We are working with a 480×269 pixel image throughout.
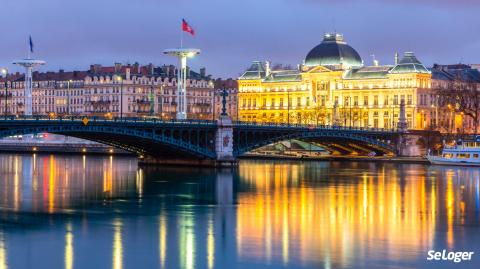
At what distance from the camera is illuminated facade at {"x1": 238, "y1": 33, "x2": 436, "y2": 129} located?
17050 cm

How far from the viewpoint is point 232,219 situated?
57.5 meters

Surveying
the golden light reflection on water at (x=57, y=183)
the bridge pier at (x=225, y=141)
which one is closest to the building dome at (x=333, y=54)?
the golden light reflection on water at (x=57, y=183)

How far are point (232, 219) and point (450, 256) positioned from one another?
15.3 metres

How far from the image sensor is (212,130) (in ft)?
338

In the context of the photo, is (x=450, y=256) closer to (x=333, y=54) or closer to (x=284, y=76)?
(x=333, y=54)

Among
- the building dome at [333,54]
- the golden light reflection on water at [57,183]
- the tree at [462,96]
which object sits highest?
the building dome at [333,54]

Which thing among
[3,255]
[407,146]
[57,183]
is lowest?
[3,255]

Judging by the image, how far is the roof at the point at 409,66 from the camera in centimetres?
16938

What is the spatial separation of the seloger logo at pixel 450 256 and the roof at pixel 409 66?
410 feet

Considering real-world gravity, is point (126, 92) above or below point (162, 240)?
above

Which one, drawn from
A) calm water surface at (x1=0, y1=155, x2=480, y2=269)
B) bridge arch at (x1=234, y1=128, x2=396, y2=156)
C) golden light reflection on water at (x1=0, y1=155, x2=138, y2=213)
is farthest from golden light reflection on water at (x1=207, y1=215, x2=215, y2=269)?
bridge arch at (x1=234, y1=128, x2=396, y2=156)

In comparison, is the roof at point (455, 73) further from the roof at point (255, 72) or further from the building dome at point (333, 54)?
the roof at point (255, 72)

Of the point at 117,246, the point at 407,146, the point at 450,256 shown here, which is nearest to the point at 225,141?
the point at 407,146

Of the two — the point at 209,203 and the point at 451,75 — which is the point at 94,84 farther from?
the point at 209,203
